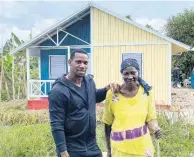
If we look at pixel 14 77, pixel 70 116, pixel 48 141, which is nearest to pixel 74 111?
pixel 70 116

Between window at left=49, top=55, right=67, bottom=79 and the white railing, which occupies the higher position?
window at left=49, top=55, right=67, bottom=79

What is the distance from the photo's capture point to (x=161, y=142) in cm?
653

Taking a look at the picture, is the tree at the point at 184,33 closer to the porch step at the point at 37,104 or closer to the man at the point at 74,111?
the porch step at the point at 37,104

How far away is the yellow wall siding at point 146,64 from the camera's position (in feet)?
42.0

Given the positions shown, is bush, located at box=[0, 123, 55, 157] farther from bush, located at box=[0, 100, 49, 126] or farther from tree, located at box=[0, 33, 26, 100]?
tree, located at box=[0, 33, 26, 100]

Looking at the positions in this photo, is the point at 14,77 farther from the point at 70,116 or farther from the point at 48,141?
the point at 70,116

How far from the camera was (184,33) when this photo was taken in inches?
1120

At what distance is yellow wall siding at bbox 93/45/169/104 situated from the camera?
504 inches

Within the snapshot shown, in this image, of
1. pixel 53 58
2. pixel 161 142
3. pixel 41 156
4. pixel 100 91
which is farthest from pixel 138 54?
pixel 100 91

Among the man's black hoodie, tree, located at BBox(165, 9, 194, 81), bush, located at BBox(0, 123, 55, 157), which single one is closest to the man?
the man's black hoodie

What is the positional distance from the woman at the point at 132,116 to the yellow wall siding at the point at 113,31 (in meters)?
10.1

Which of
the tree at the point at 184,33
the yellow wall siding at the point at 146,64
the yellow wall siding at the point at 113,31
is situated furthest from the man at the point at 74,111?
the tree at the point at 184,33

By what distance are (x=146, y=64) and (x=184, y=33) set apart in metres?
16.6

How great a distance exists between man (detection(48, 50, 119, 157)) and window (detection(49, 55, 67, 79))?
1174cm
